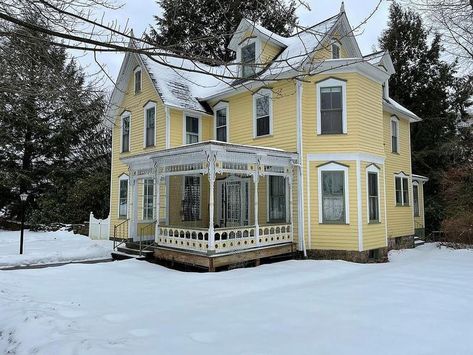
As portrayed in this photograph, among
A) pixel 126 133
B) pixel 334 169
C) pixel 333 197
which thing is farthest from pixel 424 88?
pixel 126 133

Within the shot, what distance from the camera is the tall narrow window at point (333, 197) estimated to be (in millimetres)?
12609

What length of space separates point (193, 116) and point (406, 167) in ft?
32.5

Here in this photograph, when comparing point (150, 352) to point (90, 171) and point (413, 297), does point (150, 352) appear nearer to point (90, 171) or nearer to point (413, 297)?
point (413, 297)

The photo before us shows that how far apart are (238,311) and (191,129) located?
1065cm

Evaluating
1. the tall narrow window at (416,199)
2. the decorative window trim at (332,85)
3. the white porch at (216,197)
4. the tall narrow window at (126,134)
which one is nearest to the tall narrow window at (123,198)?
the white porch at (216,197)

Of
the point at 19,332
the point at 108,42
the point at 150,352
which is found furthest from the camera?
the point at 19,332

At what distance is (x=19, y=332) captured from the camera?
Result: 207 inches

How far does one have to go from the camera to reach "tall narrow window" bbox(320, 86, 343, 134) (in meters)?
12.9

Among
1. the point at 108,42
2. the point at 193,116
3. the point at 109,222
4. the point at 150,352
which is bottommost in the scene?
the point at 150,352

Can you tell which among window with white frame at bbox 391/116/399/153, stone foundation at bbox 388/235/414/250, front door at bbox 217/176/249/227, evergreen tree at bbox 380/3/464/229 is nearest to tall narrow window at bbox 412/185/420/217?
stone foundation at bbox 388/235/414/250

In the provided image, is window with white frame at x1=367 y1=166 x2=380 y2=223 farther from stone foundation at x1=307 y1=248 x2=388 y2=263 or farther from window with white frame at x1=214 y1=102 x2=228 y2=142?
window with white frame at x1=214 y1=102 x2=228 y2=142

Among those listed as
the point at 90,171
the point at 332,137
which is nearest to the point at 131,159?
the point at 332,137

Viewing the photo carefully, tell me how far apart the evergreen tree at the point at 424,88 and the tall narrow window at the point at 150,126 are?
613 inches

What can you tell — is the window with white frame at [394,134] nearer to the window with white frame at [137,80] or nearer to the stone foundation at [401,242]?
the stone foundation at [401,242]
